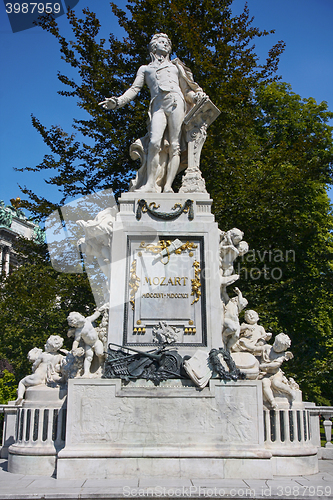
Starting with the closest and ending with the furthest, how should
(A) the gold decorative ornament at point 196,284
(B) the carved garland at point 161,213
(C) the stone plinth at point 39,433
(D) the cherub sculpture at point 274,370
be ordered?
(C) the stone plinth at point 39,433 → (D) the cherub sculpture at point 274,370 → (A) the gold decorative ornament at point 196,284 → (B) the carved garland at point 161,213

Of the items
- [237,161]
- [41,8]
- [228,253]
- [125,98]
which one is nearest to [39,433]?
[228,253]

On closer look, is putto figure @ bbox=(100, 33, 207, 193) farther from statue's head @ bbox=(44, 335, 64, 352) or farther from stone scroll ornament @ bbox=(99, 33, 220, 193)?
statue's head @ bbox=(44, 335, 64, 352)

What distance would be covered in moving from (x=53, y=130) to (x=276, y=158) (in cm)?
846

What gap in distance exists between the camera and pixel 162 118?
9617 mm

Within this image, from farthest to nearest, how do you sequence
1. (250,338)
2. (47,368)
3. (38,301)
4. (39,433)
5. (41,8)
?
(41,8), (38,301), (250,338), (47,368), (39,433)

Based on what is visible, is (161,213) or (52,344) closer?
(52,344)

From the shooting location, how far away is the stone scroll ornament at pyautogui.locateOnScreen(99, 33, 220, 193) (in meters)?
9.53

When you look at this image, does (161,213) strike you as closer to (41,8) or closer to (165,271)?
(165,271)

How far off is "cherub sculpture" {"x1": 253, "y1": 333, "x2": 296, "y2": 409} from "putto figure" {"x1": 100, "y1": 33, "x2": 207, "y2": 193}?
340 cm

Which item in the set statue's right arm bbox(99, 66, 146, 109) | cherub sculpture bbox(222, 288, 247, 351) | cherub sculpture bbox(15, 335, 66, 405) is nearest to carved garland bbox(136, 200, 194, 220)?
cherub sculpture bbox(222, 288, 247, 351)

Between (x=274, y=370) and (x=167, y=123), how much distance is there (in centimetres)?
501

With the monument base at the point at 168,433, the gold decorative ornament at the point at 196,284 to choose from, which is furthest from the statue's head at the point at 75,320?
the gold decorative ornament at the point at 196,284

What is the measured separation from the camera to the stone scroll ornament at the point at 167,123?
953 cm

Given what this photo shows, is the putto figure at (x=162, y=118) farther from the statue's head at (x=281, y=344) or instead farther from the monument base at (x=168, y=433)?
the monument base at (x=168, y=433)
